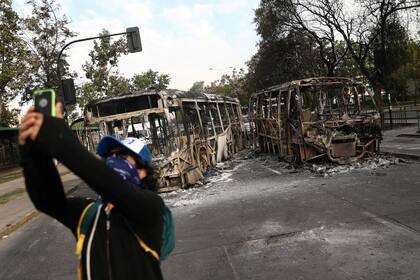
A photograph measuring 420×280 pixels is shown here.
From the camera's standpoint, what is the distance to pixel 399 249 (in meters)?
6.10

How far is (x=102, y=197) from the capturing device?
6.53ft

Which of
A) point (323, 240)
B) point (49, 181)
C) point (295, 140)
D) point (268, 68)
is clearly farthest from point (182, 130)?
point (268, 68)

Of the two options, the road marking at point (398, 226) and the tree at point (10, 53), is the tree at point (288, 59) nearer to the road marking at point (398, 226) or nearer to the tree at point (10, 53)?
the tree at point (10, 53)

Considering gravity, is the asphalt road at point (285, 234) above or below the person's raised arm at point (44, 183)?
below

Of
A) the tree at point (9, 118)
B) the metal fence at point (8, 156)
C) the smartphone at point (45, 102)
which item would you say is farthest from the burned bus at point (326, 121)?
the tree at point (9, 118)

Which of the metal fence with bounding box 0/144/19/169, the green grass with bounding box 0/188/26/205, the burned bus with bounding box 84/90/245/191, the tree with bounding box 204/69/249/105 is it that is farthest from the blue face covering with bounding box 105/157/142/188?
the tree with bounding box 204/69/249/105

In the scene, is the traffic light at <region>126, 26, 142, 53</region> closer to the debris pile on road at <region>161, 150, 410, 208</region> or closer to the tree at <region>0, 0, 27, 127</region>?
the debris pile on road at <region>161, 150, 410, 208</region>

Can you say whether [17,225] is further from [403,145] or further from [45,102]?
[403,145]

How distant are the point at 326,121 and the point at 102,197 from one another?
12.6 m

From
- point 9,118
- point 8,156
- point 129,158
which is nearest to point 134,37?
point 129,158

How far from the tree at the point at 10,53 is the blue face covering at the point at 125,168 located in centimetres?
2739

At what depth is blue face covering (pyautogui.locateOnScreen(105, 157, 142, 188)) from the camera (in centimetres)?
227

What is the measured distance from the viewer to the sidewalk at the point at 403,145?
1483 cm

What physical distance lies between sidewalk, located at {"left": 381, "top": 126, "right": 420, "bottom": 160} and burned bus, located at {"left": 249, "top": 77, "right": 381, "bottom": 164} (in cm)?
127
